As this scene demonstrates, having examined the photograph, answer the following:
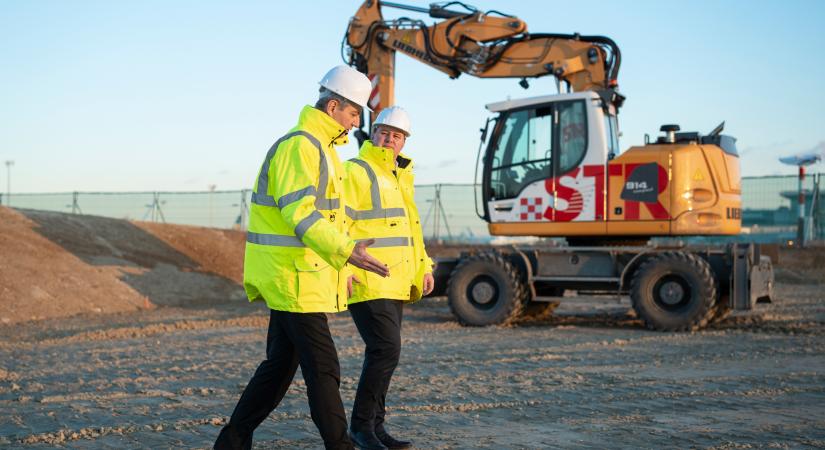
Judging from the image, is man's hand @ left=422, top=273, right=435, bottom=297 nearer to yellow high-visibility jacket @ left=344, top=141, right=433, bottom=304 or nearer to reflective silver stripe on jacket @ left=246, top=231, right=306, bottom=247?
yellow high-visibility jacket @ left=344, top=141, right=433, bottom=304

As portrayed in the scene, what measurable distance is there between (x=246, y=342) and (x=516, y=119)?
5111 millimetres

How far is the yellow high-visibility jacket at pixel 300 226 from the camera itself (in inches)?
165

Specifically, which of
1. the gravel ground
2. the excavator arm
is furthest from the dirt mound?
the excavator arm

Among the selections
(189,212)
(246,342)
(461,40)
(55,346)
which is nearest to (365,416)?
(246,342)

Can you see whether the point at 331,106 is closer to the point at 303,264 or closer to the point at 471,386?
the point at 303,264

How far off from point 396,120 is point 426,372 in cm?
308

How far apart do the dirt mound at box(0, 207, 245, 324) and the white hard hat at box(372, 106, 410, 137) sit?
30.8 feet

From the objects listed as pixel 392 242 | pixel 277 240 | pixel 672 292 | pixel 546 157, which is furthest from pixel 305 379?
pixel 546 157

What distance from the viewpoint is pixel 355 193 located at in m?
5.79

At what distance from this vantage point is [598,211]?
12.8 m

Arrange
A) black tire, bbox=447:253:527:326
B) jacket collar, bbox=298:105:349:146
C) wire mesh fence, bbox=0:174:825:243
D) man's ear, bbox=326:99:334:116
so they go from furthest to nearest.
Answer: wire mesh fence, bbox=0:174:825:243 → black tire, bbox=447:253:527:326 → man's ear, bbox=326:99:334:116 → jacket collar, bbox=298:105:349:146

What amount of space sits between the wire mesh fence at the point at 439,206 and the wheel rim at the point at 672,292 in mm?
9953

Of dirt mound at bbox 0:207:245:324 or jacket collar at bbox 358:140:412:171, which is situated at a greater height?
jacket collar at bbox 358:140:412:171

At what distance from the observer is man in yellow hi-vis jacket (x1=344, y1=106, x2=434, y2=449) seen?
5.32m
